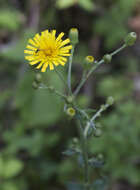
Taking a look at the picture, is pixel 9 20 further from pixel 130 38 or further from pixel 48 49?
pixel 130 38

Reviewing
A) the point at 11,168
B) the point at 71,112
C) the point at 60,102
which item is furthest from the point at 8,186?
the point at 71,112

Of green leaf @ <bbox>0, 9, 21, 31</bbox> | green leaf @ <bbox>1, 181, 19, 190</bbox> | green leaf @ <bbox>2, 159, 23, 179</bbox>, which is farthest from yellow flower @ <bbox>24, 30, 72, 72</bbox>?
green leaf @ <bbox>0, 9, 21, 31</bbox>

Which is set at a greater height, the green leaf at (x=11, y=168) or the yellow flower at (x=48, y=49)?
the yellow flower at (x=48, y=49)

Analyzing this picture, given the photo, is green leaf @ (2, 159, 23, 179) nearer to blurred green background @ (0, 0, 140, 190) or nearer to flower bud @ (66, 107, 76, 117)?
blurred green background @ (0, 0, 140, 190)

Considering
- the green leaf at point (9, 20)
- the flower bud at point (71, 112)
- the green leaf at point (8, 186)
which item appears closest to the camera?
the flower bud at point (71, 112)

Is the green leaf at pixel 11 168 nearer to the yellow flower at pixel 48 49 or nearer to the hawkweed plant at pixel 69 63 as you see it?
the hawkweed plant at pixel 69 63

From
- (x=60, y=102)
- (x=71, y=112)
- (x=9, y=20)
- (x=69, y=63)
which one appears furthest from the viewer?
(x=9, y=20)

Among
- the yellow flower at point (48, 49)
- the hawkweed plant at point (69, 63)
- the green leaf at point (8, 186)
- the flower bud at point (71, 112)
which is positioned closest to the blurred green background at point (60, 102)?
the green leaf at point (8, 186)

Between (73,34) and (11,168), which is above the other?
(73,34)

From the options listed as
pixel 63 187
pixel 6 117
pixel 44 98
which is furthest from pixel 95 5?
pixel 63 187
